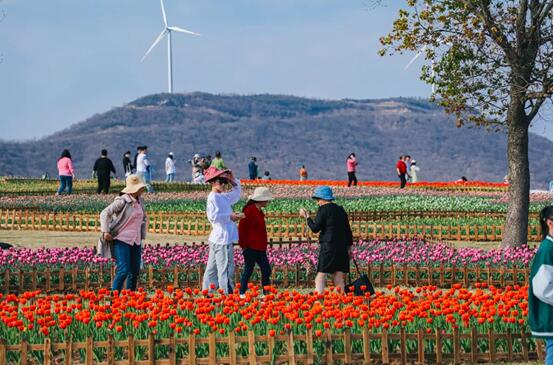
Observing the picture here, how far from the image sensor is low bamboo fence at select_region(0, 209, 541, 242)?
27.5m

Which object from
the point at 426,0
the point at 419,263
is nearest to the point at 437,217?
the point at 426,0

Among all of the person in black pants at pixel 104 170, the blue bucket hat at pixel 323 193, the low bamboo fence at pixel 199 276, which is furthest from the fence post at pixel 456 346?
the person in black pants at pixel 104 170

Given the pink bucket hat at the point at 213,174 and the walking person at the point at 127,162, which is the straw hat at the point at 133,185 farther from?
the walking person at the point at 127,162

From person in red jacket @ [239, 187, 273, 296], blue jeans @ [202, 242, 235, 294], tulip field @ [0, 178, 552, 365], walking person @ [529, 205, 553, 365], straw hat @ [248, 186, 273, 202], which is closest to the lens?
walking person @ [529, 205, 553, 365]

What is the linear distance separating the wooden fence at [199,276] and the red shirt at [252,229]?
2.23 meters

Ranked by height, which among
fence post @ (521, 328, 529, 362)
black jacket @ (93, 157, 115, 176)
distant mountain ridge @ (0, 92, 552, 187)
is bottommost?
fence post @ (521, 328, 529, 362)

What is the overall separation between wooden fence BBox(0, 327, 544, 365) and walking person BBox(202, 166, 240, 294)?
3.45m

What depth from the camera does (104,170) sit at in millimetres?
42031

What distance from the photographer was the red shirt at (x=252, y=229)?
15617mm

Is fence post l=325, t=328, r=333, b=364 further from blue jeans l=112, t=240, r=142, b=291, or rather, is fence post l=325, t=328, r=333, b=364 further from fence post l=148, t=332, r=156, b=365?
blue jeans l=112, t=240, r=142, b=291

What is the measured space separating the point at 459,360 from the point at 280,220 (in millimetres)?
17417

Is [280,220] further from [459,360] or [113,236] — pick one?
[459,360]

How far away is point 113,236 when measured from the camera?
1474 cm

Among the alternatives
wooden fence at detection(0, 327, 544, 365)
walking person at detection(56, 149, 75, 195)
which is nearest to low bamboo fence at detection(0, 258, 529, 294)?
wooden fence at detection(0, 327, 544, 365)
